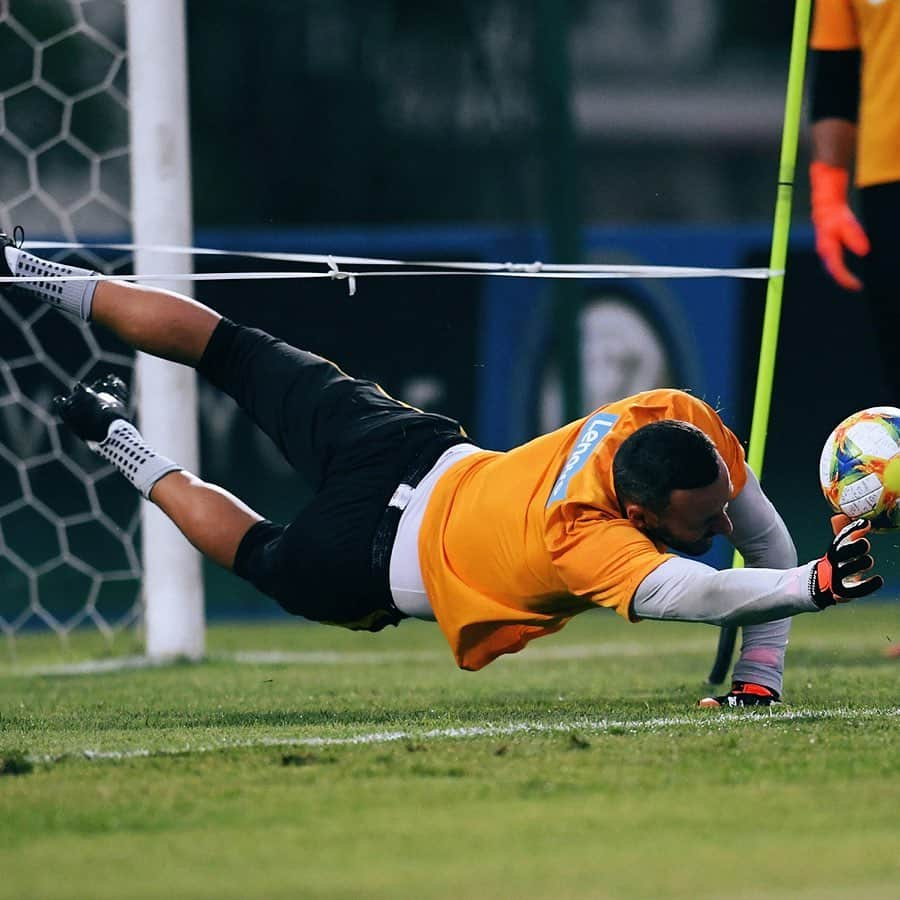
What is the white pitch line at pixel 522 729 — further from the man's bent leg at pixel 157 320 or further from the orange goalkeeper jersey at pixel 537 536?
the man's bent leg at pixel 157 320

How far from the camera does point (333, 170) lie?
48.9 feet

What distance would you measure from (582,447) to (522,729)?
679 mm

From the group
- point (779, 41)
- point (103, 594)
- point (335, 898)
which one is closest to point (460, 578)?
point (335, 898)

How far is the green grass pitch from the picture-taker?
3170 mm

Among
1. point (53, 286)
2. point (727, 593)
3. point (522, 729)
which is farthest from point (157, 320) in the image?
point (727, 593)

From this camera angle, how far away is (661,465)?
445 centimetres

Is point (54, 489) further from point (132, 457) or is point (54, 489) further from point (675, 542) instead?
point (675, 542)

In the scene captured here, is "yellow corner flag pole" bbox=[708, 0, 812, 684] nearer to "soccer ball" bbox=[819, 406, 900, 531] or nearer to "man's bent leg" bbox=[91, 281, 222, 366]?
"soccer ball" bbox=[819, 406, 900, 531]

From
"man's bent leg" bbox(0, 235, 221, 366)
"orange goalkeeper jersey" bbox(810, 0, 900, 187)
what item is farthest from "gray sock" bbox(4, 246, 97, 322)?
"orange goalkeeper jersey" bbox(810, 0, 900, 187)

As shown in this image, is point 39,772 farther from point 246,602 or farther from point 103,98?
point 103,98

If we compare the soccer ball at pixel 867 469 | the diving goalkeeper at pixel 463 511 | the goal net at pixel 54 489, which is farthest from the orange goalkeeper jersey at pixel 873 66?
the goal net at pixel 54 489

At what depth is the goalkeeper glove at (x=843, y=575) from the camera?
4105 mm

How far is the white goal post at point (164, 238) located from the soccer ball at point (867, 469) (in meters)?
2.88

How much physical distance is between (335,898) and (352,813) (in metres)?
0.64
